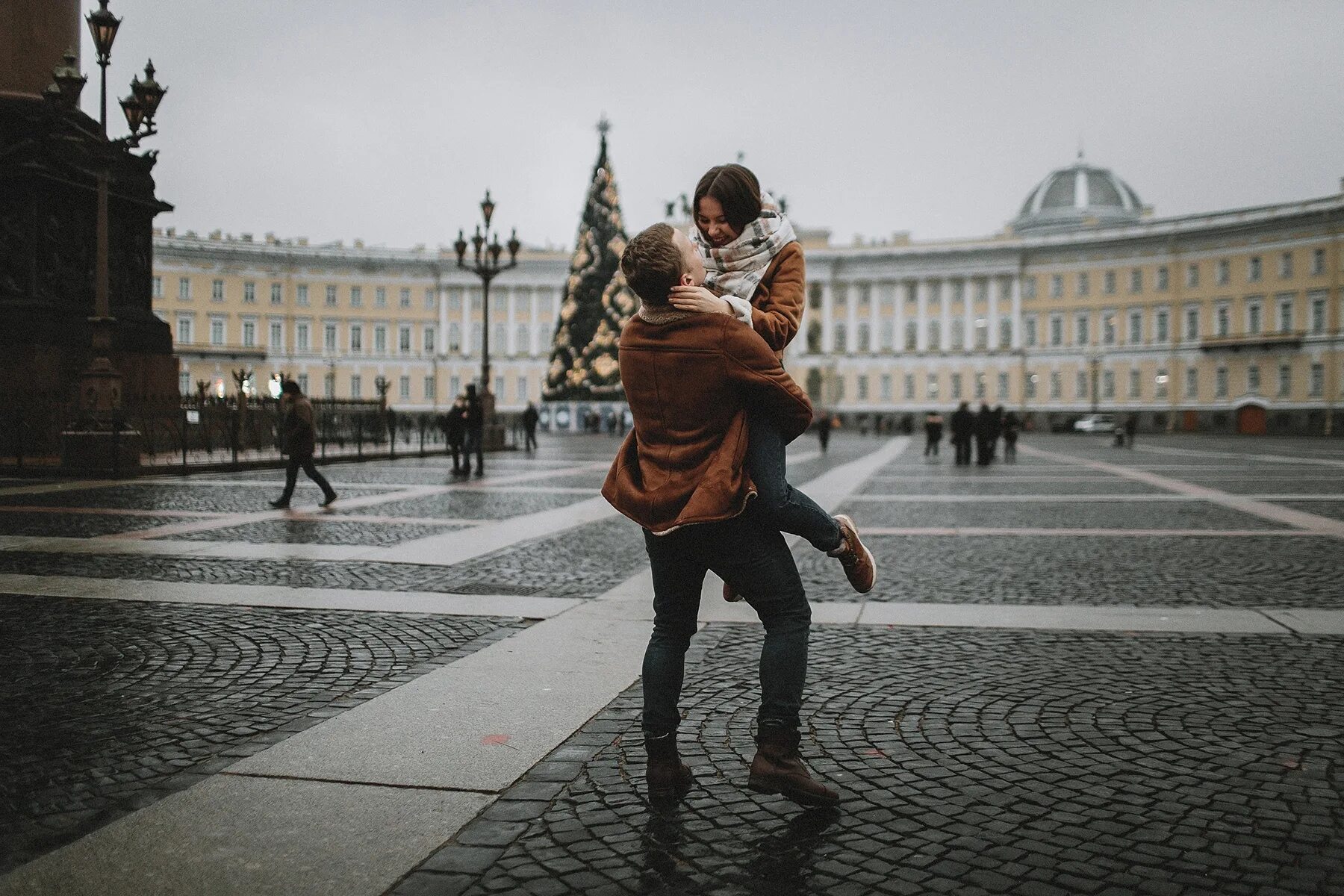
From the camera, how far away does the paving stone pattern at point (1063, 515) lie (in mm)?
10500

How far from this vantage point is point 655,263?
9.37ft

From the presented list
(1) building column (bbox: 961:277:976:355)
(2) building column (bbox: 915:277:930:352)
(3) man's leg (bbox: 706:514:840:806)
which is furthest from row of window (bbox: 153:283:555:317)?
(3) man's leg (bbox: 706:514:840:806)

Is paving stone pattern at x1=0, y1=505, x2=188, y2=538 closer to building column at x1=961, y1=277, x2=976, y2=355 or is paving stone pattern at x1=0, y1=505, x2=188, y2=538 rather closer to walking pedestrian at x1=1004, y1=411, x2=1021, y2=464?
walking pedestrian at x1=1004, y1=411, x2=1021, y2=464

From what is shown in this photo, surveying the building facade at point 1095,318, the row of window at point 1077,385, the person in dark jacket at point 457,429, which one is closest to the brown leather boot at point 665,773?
the person in dark jacket at point 457,429

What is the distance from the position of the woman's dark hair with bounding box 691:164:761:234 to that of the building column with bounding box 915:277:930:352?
8809 centimetres

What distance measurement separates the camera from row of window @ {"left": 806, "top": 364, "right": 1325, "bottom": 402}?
7231cm

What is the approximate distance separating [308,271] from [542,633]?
3642 inches

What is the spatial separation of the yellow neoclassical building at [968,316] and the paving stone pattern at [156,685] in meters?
70.5

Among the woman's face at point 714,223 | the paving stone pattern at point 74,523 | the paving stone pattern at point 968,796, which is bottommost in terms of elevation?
the paving stone pattern at point 968,796

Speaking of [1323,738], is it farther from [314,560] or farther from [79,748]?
[314,560]

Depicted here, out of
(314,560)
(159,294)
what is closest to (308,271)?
(159,294)

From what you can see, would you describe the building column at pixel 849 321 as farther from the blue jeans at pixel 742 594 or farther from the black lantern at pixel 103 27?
the blue jeans at pixel 742 594

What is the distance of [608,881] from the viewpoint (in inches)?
97.4

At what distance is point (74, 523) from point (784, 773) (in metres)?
8.69
